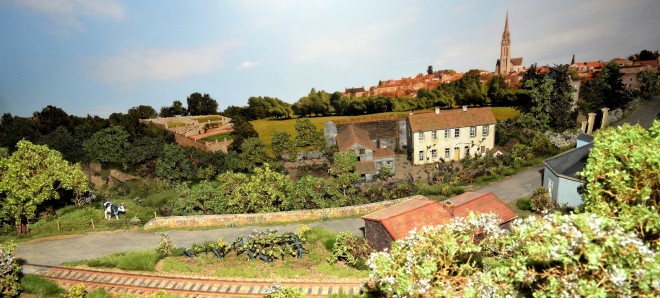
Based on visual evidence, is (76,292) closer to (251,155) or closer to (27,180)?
(27,180)

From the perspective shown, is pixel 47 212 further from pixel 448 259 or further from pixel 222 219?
pixel 448 259

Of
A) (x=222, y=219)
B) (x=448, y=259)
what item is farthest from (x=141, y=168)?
(x=448, y=259)

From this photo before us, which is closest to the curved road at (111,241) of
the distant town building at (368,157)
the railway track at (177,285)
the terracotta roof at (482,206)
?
the railway track at (177,285)

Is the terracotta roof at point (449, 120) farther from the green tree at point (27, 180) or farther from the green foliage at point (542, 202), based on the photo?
the green tree at point (27, 180)

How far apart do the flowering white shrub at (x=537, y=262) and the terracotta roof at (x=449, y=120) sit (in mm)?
36222

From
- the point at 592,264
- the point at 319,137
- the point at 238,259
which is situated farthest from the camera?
the point at 319,137

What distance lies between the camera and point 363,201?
107 feet

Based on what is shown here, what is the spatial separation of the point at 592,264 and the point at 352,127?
152ft

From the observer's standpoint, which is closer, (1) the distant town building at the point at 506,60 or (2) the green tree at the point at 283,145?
(2) the green tree at the point at 283,145

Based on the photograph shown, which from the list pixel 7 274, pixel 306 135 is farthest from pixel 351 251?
pixel 306 135

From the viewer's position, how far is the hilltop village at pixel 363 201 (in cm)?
988

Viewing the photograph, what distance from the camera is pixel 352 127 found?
176ft

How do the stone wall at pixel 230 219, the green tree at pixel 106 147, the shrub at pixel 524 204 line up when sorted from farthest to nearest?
the green tree at pixel 106 147 < the shrub at pixel 524 204 < the stone wall at pixel 230 219

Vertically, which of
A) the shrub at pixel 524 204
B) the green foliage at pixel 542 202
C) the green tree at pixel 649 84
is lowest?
the shrub at pixel 524 204
